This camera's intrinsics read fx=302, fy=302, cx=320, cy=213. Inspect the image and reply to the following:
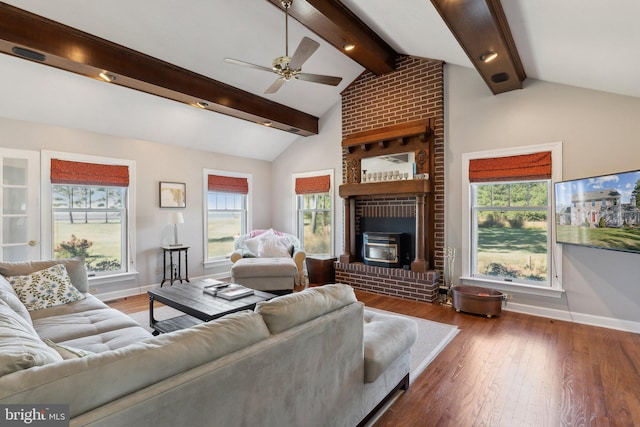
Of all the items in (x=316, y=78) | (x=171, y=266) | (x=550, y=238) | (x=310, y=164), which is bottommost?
(x=171, y=266)

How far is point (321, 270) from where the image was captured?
5297 mm

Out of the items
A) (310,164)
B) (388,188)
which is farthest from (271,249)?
(388,188)

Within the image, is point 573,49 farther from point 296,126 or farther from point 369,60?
point 296,126

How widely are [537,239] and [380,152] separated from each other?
8.09 ft

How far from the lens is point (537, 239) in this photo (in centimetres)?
382

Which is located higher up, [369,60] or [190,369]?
[369,60]

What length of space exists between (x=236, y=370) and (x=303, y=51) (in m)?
2.43

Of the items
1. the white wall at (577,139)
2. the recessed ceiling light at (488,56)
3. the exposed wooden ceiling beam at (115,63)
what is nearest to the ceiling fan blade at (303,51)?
the recessed ceiling light at (488,56)

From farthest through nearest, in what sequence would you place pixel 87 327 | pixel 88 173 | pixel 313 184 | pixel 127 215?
pixel 313 184 → pixel 127 215 → pixel 88 173 → pixel 87 327

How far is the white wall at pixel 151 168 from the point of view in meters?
3.97

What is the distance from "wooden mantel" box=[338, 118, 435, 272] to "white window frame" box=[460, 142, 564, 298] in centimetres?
46

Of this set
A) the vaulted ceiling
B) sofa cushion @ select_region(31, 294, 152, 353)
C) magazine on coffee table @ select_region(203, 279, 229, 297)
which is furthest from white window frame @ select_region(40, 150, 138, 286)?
magazine on coffee table @ select_region(203, 279, 229, 297)

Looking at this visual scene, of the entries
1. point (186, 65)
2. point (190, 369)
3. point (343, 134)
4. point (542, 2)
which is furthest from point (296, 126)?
point (190, 369)

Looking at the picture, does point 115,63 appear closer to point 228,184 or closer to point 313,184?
point 228,184
